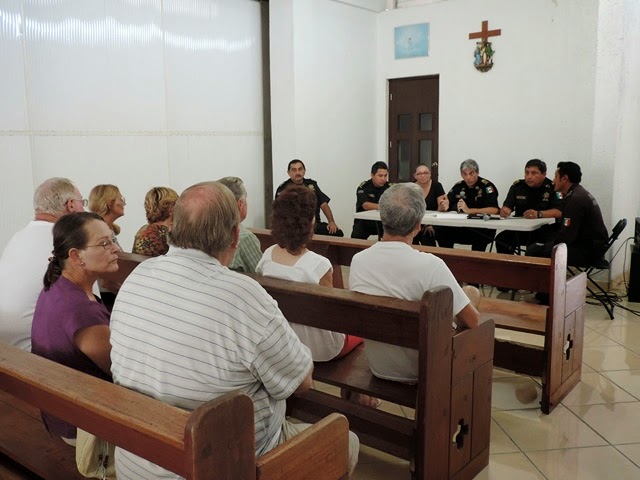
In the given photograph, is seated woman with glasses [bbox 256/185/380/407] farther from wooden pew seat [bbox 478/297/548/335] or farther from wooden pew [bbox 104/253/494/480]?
wooden pew seat [bbox 478/297/548/335]

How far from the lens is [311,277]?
2.76 meters

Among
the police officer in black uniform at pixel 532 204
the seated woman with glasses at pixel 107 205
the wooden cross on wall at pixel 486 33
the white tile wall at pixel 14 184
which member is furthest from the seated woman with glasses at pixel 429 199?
the white tile wall at pixel 14 184

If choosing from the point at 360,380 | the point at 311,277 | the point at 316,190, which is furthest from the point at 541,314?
the point at 316,190

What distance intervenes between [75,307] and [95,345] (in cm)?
13

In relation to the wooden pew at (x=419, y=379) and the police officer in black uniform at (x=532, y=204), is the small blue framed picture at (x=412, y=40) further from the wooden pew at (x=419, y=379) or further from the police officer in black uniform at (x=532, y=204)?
the wooden pew at (x=419, y=379)

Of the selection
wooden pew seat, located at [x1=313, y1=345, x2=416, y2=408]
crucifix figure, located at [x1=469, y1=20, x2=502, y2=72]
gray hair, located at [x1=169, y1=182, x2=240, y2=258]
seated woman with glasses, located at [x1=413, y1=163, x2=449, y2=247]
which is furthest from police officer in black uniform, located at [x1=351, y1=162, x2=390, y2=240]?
gray hair, located at [x1=169, y1=182, x2=240, y2=258]

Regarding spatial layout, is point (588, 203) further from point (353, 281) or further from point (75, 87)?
point (75, 87)

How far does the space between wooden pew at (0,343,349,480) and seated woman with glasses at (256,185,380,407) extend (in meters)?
1.07

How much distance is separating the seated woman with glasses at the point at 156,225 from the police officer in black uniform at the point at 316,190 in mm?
3025

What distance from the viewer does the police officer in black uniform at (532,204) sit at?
5.86 meters

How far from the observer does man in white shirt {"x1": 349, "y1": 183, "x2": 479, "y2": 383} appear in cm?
243

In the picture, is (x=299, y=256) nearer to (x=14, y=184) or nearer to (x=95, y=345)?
(x=95, y=345)

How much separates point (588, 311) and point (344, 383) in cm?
324

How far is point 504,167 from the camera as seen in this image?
6.96 m
